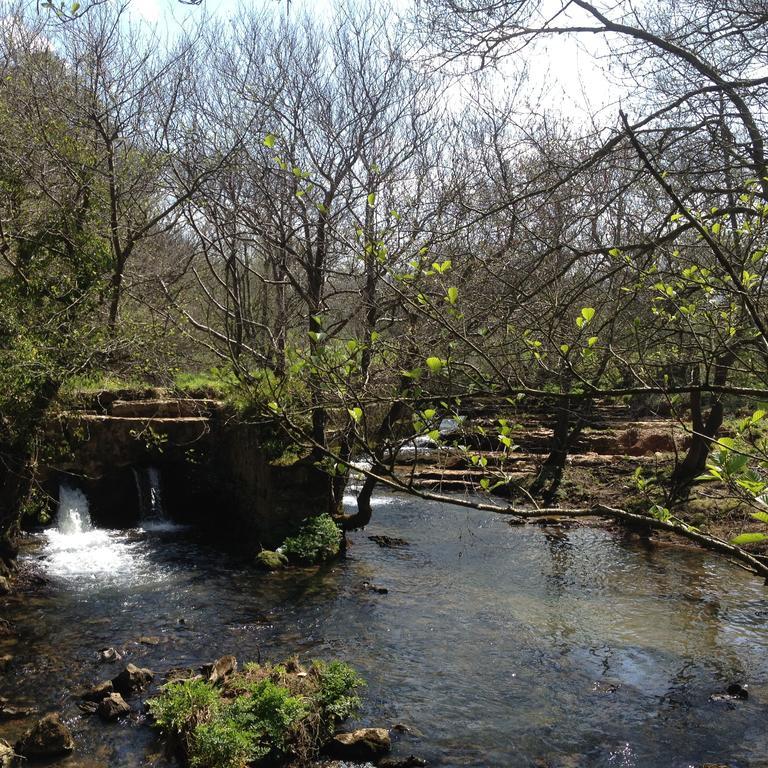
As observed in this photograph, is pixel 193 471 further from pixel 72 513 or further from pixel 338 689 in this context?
pixel 338 689

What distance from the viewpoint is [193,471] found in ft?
46.3

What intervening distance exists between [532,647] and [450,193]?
6637 mm

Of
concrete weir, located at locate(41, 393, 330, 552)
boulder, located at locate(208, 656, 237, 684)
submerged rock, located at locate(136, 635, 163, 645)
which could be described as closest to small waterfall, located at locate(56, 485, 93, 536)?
concrete weir, located at locate(41, 393, 330, 552)

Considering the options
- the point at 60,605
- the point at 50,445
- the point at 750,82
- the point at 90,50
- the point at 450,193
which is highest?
the point at 90,50

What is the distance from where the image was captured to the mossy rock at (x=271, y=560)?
1060cm

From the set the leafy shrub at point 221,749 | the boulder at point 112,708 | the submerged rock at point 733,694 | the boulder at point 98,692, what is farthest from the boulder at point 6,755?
Result: the submerged rock at point 733,694

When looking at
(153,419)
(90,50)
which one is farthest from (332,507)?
(90,50)

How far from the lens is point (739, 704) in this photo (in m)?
6.77

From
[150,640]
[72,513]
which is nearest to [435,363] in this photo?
[150,640]

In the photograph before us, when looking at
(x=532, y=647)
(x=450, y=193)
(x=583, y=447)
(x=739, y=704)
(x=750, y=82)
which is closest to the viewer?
(x=750, y=82)

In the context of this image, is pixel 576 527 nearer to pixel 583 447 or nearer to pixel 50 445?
pixel 583 447

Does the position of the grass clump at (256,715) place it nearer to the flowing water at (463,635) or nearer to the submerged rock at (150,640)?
the flowing water at (463,635)

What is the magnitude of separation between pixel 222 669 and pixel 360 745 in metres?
1.77

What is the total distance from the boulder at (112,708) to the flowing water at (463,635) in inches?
5.1
